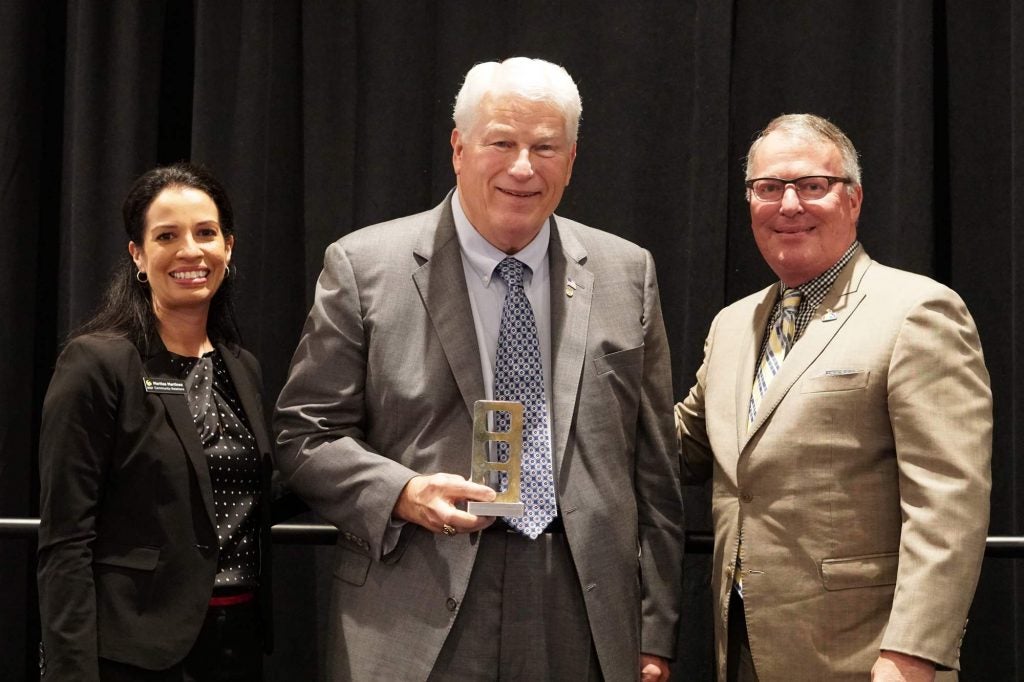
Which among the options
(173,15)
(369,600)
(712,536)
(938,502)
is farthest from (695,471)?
(173,15)

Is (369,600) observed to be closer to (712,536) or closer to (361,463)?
(361,463)

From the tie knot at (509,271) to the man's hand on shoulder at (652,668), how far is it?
791 millimetres

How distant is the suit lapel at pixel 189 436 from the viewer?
222cm

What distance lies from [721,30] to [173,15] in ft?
5.23

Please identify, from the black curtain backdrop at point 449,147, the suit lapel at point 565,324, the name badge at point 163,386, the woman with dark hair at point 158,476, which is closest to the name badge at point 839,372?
the suit lapel at point 565,324

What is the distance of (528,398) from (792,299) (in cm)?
64

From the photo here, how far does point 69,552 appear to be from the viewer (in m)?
2.10

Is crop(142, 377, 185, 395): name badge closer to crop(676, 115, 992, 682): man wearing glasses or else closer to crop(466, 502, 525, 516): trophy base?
crop(466, 502, 525, 516): trophy base

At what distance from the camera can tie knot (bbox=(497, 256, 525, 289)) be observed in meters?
2.30

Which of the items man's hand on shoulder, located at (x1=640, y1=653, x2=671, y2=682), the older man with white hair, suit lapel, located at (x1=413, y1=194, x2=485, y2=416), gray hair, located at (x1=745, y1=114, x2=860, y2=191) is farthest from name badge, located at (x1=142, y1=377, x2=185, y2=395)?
gray hair, located at (x1=745, y1=114, x2=860, y2=191)

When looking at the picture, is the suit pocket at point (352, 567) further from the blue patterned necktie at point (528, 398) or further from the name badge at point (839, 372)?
the name badge at point (839, 372)

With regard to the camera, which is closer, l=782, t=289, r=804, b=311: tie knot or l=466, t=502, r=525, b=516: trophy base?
l=466, t=502, r=525, b=516: trophy base

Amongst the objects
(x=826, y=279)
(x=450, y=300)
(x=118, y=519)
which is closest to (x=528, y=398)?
(x=450, y=300)

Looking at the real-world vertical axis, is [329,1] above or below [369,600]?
above
